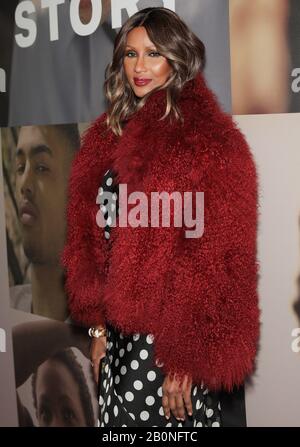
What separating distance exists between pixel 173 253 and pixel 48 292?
142cm

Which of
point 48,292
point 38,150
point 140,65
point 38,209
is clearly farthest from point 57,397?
point 140,65

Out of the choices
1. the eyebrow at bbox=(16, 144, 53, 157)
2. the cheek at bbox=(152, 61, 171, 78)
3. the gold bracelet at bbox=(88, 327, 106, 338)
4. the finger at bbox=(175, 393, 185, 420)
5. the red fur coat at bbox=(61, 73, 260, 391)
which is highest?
the cheek at bbox=(152, 61, 171, 78)

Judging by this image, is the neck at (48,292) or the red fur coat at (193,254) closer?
the red fur coat at (193,254)

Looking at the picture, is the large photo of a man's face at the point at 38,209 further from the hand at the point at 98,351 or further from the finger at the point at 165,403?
the finger at the point at 165,403

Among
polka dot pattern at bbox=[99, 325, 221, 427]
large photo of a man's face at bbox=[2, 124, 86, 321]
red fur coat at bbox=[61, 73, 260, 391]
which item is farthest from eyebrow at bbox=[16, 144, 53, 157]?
polka dot pattern at bbox=[99, 325, 221, 427]

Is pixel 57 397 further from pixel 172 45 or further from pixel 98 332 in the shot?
pixel 172 45

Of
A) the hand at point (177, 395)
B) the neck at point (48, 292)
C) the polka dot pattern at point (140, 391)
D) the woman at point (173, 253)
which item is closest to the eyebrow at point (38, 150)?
→ the neck at point (48, 292)

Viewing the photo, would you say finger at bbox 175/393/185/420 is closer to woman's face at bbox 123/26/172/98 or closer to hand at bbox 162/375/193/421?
hand at bbox 162/375/193/421

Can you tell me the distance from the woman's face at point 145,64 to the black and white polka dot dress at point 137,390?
1.07 ft

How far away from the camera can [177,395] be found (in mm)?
1715

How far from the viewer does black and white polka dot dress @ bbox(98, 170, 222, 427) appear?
1774mm

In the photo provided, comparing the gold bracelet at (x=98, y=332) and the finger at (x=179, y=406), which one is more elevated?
the gold bracelet at (x=98, y=332)

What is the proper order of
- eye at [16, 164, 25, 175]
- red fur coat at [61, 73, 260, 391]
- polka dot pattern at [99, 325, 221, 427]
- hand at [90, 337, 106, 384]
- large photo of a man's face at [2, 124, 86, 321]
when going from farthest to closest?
eye at [16, 164, 25, 175] → large photo of a man's face at [2, 124, 86, 321] → hand at [90, 337, 106, 384] → polka dot pattern at [99, 325, 221, 427] → red fur coat at [61, 73, 260, 391]

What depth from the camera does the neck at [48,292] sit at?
2900mm
